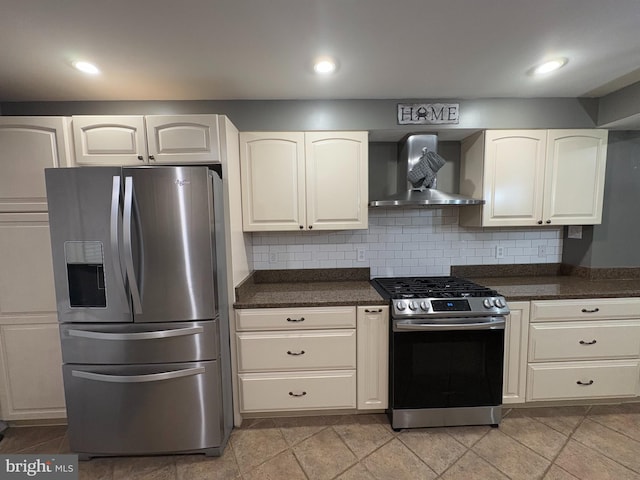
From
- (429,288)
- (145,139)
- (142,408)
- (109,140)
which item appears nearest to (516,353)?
(429,288)

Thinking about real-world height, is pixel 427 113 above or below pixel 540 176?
above

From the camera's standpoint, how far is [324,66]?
1653mm

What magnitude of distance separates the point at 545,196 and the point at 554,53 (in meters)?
1.08

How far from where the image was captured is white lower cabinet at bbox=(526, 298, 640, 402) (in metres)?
1.97

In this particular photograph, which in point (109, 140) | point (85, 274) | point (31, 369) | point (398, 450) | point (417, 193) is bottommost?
point (398, 450)

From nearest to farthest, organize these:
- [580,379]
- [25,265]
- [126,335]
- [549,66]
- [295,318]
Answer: [126,335]
[549,66]
[25,265]
[295,318]
[580,379]

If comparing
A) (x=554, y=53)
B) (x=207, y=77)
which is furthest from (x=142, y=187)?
(x=554, y=53)

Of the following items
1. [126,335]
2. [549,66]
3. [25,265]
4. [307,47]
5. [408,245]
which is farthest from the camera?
[408,245]

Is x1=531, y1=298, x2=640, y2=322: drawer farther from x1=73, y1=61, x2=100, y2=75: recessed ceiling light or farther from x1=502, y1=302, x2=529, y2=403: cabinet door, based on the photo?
x1=73, y1=61, x2=100, y2=75: recessed ceiling light

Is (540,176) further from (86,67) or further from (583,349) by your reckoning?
(86,67)

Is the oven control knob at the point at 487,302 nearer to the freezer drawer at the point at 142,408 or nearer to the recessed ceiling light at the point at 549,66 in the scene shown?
the recessed ceiling light at the point at 549,66

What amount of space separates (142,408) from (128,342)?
41 centimetres

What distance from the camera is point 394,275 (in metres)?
2.55

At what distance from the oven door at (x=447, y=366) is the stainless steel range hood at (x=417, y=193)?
0.85 metres
